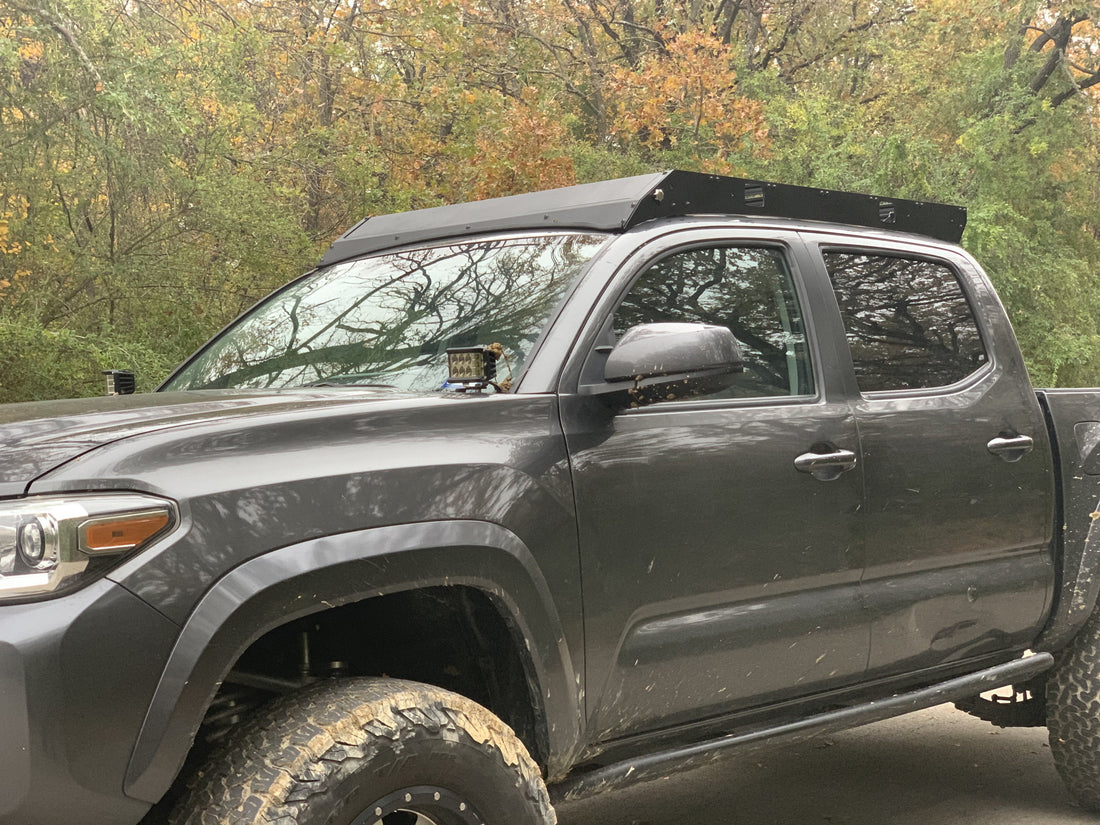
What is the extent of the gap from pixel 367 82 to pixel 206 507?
42.4 ft

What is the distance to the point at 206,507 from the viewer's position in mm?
2174

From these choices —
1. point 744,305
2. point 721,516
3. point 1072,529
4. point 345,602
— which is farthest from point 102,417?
point 1072,529

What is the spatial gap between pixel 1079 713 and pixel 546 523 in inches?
100

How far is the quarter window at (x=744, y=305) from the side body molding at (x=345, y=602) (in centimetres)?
86

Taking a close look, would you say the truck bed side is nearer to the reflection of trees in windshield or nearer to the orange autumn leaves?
the reflection of trees in windshield

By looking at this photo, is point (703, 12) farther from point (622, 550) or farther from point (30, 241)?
point (622, 550)

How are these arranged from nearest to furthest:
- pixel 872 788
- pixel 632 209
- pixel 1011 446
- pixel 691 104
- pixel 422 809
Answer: pixel 422 809
pixel 632 209
pixel 1011 446
pixel 872 788
pixel 691 104

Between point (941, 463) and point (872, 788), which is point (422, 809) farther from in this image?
point (872, 788)

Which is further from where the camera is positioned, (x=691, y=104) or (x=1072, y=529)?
(x=691, y=104)

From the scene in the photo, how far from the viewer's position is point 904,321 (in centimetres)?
395

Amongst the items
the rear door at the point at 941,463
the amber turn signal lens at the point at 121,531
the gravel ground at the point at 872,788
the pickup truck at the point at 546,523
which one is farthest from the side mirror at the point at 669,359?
the gravel ground at the point at 872,788

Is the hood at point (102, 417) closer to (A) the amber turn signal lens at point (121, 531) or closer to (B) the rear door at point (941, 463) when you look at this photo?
(A) the amber turn signal lens at point (121, 531)

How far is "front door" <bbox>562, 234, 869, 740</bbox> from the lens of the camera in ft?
9.41

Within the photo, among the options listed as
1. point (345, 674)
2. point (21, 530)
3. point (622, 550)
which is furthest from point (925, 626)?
point (21, 530)
